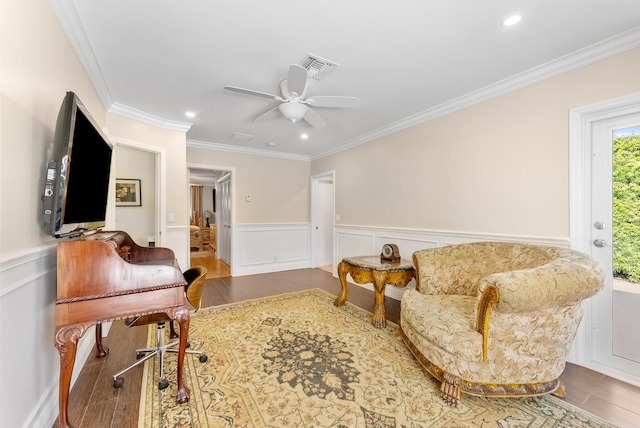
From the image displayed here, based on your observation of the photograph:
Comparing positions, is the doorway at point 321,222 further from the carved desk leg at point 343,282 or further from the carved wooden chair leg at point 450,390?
the carved wooden chair leg at point 450,390

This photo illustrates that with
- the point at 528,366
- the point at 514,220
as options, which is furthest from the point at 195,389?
the point at 514,220

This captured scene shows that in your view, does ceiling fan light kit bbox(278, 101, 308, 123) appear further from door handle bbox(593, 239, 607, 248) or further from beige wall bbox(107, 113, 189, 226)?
door handle bbox(593, 239, 607, 248)

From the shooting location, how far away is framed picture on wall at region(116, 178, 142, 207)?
4363mm

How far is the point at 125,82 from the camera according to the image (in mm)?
2596

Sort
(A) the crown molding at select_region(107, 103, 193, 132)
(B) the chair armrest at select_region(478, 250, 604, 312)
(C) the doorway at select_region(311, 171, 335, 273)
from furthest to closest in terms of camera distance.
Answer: (C) the doorway at select_region(311, 171, 335, 273) < (A) the crown molding at select_region(107, 103, 193, 132) < (B) the chair armrest at select_region(478, 250, 604, 312)

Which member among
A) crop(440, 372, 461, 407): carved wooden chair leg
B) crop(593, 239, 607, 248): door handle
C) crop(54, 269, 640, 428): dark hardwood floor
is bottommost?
crop(54, 269, 640, 428): dark hardwood floor

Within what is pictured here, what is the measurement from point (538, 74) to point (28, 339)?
4.07 meters

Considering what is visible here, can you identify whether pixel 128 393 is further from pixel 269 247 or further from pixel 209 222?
pixel 209 222

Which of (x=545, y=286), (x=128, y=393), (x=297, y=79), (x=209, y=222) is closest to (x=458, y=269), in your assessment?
(x=545, y=286)

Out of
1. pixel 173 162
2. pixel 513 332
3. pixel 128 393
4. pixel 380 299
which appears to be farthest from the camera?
pixel 173 162

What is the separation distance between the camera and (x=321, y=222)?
6.08 metres

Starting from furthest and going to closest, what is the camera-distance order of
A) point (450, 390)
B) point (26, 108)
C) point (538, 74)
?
point (538, 74) → point (450, 390) → point (26, 108)

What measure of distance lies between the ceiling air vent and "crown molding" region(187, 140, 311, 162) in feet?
9.71

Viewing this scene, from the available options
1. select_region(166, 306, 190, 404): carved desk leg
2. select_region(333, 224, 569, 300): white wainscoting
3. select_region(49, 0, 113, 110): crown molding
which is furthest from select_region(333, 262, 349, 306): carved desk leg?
select_region(49, 0, 113, 110): crown molding
